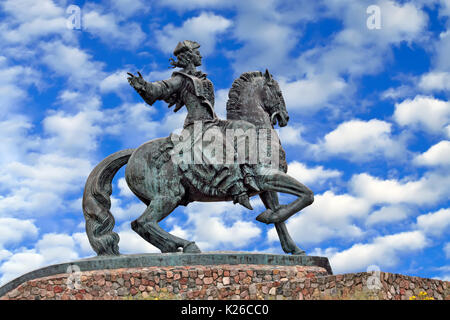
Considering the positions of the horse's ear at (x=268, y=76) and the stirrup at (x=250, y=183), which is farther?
the horse's ear at (x=268, y=76)

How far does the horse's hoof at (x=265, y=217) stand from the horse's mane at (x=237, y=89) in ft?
5.81

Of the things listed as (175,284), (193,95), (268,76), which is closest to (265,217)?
(175,284)

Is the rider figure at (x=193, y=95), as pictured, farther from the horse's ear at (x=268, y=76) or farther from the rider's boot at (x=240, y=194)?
the horse's ear at (x=268, y=76)

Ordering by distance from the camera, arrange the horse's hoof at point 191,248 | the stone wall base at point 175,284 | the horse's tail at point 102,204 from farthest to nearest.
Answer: the horse's tail at point 102,204, the horse's hoof at point 191,248, the stone wall base at point 175,284

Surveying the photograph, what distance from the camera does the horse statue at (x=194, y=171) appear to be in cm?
1035

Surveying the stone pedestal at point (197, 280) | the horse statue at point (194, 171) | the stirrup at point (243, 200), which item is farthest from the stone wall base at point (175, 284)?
the stirrup at point (243, 200)

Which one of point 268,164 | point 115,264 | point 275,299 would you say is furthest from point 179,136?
point 275,299

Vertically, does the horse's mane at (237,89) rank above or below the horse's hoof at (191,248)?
above

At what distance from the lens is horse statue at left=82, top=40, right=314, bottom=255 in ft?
34.0

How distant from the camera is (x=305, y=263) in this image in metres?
10.1

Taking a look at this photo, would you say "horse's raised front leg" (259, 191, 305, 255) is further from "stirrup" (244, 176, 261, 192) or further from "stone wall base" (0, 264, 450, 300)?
"stone wall base" (0, 264, 450, 300)

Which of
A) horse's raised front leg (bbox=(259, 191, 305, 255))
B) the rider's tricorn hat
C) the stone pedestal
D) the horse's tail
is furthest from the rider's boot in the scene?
the rider's tricorn hat

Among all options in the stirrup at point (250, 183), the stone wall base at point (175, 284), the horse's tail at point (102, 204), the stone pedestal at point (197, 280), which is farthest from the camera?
the horse's tail at point (102, 204)
